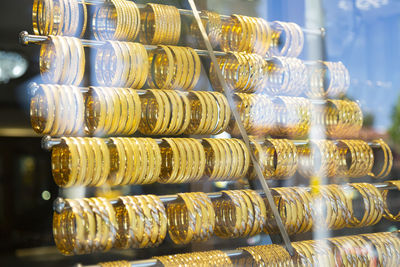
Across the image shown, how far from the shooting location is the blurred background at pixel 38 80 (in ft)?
6.15

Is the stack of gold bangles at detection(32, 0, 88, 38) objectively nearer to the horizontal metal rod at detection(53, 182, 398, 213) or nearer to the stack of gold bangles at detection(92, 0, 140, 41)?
the stack of gold bangles at detection(92, 0, 140, 41)

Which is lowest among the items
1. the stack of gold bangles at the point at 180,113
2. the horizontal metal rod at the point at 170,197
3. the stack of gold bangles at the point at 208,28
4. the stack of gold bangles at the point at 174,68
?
the horizontal metal rod at the point at 170,197

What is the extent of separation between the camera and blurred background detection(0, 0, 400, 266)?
6.15 feet

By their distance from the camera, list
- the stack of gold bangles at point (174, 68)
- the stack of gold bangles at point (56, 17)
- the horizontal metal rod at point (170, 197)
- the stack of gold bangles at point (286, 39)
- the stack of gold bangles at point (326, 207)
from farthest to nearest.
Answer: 1. the stack of gold bangles at point (286, 39)
2. the stack of gold bangles at point (326, 207)
3. the stack of gold bangles at point (174, 68)
4. the stack of gold bangles at point (56, 17)
5. the horizontal metal rod at point (170, 197)

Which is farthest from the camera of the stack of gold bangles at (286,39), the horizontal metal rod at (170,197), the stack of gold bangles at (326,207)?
the stack of gold bangles at (286,39)

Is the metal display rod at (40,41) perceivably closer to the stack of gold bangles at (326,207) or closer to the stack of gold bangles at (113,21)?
the stack of gold bangles at (113,21)

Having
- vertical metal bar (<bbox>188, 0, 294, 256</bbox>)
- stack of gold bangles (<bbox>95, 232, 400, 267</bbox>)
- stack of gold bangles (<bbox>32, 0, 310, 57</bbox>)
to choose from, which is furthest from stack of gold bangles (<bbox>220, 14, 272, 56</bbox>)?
stack of gold bangles (<bbox>95, 232, 400, 267</bbox>)

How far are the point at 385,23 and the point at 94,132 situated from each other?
0.96 meters

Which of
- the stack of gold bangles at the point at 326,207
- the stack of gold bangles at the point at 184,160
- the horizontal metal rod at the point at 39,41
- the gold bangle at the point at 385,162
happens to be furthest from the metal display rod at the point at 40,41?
the gold bangle at the point at 385,162

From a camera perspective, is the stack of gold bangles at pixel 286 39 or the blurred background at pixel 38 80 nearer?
the blurred background at pixel 38 80

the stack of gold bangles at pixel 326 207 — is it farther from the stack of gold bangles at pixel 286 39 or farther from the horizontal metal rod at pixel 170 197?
the stack of gold bangles at pixel 286 39

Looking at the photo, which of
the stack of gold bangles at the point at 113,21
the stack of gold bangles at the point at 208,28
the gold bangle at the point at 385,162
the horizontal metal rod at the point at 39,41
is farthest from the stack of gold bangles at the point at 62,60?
the gold bangle at the point at 385,162

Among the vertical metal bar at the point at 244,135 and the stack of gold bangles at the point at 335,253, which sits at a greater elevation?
the vertical metal bar at the point at 244,135

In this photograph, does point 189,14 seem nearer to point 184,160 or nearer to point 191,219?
point 184,160
